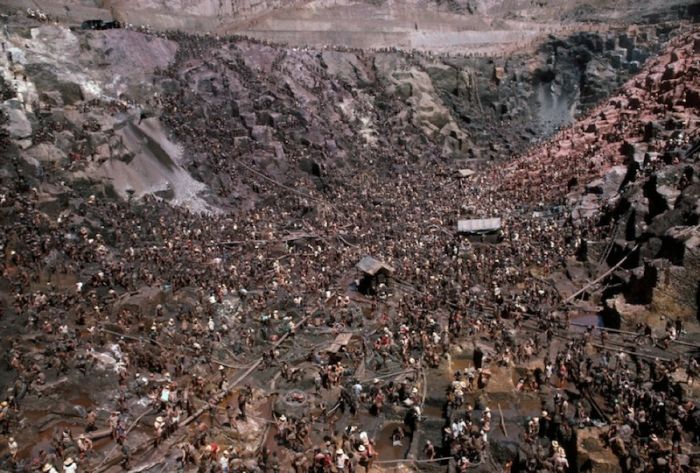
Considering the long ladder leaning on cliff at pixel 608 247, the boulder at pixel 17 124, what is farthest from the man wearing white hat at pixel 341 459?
the boulder at pixel 17 124

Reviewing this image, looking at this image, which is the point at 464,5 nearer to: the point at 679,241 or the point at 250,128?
the point at 250,128

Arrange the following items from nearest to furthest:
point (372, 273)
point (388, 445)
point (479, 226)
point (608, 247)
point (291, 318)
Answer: point (388, 445), point (291, 318), point (372, 273), point (608, 247), point (479, 226)

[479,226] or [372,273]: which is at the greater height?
[479,226]

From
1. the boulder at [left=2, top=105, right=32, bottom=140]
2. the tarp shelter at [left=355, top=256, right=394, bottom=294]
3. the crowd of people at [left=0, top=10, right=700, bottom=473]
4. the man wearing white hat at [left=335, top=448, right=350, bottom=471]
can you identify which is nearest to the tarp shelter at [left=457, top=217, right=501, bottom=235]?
the crowd of people at [left=0, top=10, right=700, bottom=473]

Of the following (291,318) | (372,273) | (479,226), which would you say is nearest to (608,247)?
(479,226)

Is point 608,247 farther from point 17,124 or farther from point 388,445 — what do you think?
point 17,124

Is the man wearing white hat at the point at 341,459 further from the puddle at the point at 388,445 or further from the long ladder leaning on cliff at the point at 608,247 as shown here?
the long ladder leaning on cliff at the point at 608,247

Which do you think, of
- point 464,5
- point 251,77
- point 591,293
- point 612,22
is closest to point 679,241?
point 591,293
